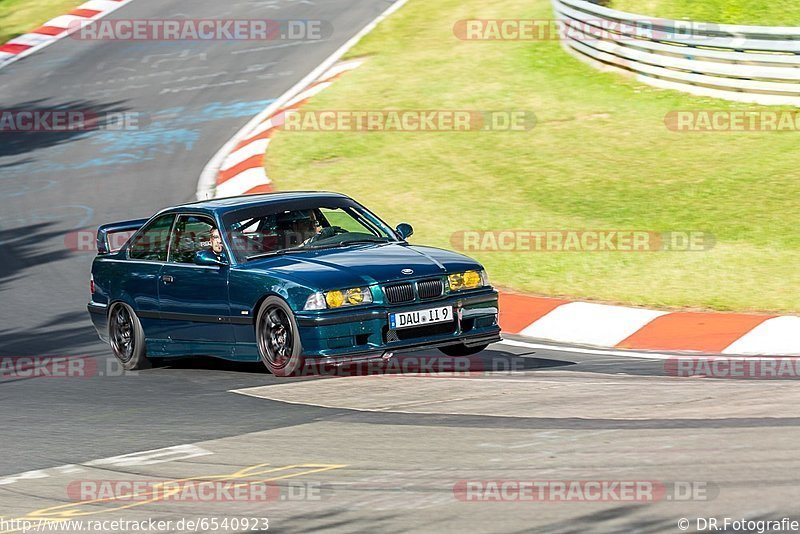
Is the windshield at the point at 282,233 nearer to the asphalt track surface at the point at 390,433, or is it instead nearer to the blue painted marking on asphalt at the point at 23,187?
the asphalt track surface at the point at 390,433

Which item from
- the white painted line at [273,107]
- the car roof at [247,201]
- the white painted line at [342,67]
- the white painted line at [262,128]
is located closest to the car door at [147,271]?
the car roof at [247,201]

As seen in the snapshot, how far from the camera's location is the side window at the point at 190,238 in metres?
11.1

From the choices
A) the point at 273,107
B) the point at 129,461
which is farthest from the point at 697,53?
the point at 129,461

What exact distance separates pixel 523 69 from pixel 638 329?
426 inches

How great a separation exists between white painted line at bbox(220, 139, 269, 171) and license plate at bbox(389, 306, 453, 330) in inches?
350

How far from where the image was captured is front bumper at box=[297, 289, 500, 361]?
31.3 feet

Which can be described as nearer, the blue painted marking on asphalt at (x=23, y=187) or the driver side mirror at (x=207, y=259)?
the driver side mirror at (x=207, y=259)

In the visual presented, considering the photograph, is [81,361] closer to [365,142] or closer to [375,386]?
[375,386]

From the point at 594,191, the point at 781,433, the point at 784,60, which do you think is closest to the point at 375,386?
the point at 781,433

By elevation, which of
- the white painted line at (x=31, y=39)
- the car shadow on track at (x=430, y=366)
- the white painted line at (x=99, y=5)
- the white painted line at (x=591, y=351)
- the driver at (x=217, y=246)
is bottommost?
the white painted line at (x=591, y=351)

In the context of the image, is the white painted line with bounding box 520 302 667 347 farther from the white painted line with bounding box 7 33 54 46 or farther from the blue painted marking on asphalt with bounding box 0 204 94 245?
the white painted line with bounding box 7 33 54 46

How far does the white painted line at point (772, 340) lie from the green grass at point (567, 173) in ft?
1.78

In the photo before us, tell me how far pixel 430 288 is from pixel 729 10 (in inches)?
576

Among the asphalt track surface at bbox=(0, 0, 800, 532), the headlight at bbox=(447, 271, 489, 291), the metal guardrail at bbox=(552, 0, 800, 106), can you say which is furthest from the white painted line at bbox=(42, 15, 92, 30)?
the headlight at bbox=(447, 271, 489, 291)
